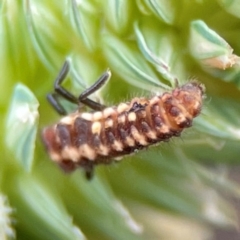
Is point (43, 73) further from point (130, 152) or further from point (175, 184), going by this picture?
point (175, 184)

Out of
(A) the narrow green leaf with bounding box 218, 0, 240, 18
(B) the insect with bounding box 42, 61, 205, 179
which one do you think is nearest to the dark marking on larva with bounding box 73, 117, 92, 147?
(B) the insect with bounding box 42, 61, 205, 179

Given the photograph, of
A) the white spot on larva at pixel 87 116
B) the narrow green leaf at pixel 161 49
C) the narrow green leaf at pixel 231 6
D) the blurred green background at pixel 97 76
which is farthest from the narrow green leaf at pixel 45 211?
the narrow green leaf at pixel 231 6

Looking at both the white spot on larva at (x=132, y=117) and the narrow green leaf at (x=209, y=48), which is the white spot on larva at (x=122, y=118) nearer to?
the white spot on larva at (x=132, y=117)

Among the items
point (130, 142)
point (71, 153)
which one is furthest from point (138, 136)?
point (71, 153)

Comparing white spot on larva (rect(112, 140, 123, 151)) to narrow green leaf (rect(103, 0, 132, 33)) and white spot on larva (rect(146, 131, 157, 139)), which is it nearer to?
white spot on larva (rect(146, 131, 157, 139))

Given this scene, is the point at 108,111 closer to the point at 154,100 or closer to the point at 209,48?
the point at 154,100

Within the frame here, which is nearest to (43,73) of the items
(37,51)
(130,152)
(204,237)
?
(37,51)
